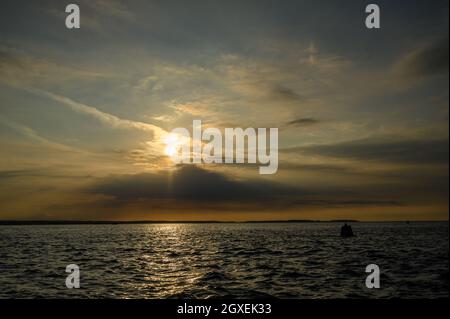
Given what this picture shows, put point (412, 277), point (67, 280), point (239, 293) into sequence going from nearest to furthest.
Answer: point (239, 293)
point (67, 280)
point (412, 277)

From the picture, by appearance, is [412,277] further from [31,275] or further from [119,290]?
[31,275]

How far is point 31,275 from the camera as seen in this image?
3647cm

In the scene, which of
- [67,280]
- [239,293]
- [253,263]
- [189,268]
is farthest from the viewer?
[253,263]
